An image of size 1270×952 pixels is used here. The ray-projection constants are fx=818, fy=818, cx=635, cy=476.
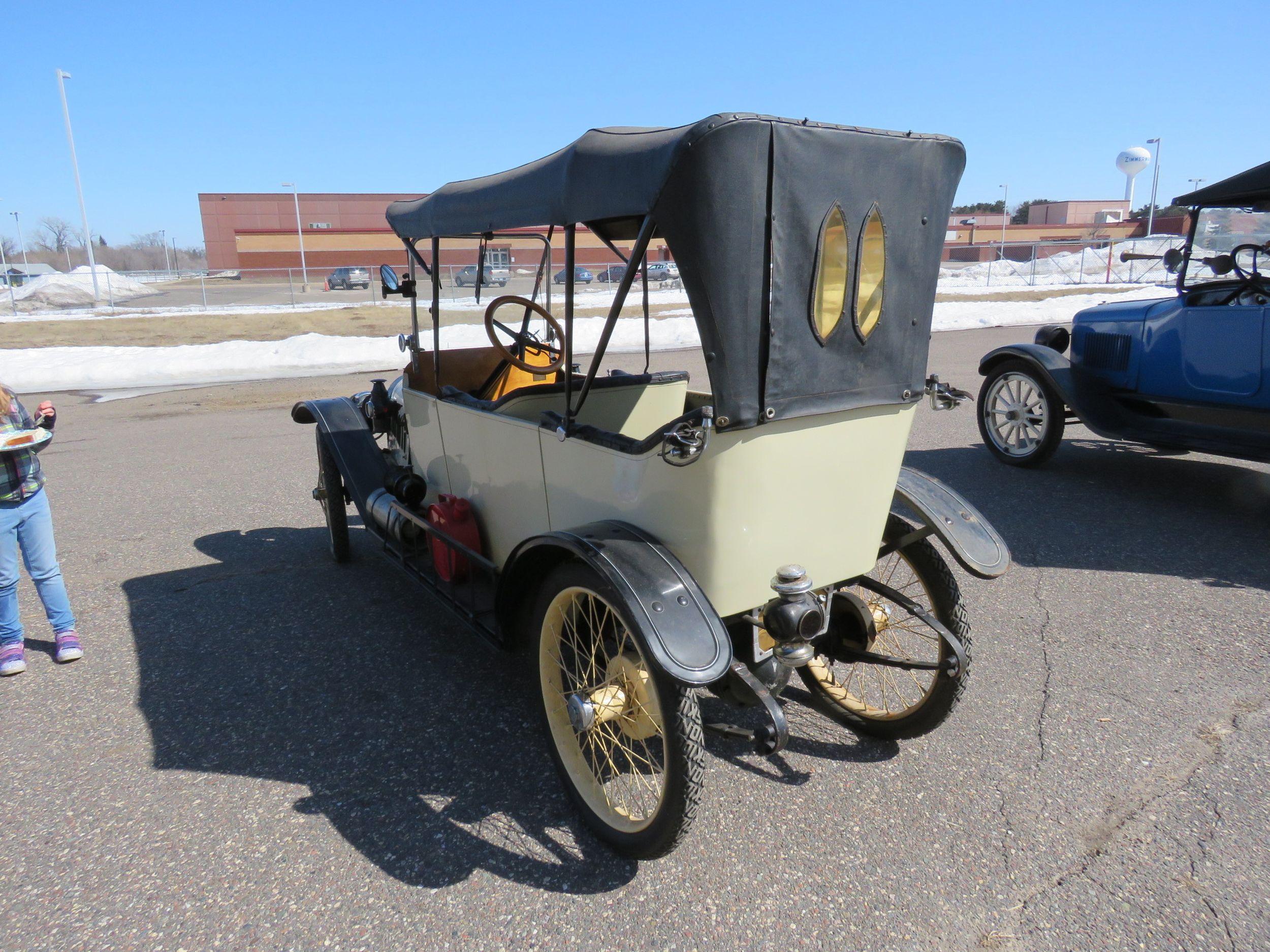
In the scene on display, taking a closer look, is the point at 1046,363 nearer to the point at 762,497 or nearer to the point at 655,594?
the point at 762,497

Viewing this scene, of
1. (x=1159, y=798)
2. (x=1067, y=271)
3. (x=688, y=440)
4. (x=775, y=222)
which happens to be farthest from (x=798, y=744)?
(x=1067, y=271)

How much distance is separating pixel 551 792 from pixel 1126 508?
188 inches

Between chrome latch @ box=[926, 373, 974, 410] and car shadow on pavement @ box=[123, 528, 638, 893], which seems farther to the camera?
chrome latch @ box=[926, 373, 974, 410]

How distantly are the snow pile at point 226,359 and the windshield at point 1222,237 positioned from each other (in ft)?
25.2

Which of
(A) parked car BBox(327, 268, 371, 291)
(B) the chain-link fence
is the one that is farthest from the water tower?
(A) parked car BBox(327, 268, 371, 291)

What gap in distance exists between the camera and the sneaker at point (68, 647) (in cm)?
374

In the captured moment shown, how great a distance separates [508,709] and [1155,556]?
386cm

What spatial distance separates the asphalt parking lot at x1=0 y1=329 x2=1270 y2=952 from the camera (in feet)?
7.41

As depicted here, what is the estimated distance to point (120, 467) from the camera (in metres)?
7.29

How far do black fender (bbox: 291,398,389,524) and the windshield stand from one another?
18.8ft

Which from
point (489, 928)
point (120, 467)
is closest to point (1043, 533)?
point (489, 928)

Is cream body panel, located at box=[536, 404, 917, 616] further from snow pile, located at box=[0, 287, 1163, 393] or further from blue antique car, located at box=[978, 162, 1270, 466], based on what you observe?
snow pile, located at box=[0, 287, 1163, 393]

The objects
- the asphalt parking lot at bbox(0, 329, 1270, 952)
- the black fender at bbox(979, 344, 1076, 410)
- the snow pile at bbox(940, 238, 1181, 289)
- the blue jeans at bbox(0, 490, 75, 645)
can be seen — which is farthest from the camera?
the snow pile at bbox(940, 238, 1181, 289)

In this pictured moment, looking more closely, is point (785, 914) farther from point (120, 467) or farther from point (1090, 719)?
point (120, 467)
